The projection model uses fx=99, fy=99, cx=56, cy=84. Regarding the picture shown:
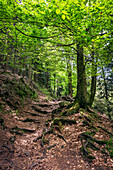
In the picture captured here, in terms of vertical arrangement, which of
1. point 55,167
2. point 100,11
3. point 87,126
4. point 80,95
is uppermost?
point 100,11

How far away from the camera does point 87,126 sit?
6652 millimetres

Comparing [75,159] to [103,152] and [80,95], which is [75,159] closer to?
[103,152]

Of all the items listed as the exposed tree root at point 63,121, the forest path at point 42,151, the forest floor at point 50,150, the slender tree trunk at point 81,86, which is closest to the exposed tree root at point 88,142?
the forest floor at point 50,150

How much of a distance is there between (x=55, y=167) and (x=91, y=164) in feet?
5.32

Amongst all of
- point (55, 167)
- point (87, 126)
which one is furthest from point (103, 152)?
point (55, 167)

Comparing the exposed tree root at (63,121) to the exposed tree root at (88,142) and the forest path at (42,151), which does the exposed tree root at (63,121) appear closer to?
the forest path at (42,151)

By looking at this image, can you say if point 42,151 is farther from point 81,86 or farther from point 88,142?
point 81,86

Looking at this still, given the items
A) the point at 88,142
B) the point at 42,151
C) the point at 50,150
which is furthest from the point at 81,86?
the point at 42,151

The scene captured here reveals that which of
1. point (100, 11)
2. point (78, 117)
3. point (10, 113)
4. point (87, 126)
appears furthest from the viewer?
point (10, 113)

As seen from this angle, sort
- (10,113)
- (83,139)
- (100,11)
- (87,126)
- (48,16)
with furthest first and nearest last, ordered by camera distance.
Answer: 1. (10,113)
2. (87,126)
3. (83,139)
4. (48,16)
5. (100,11)

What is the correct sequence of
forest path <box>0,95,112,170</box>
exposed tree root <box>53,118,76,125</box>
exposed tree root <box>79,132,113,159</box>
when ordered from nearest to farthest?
forest path <box>0,95,112,170</box>, exposed tree root <box>79,132,113,159</box>, exposed tree root <box>53,118,76,125</box>

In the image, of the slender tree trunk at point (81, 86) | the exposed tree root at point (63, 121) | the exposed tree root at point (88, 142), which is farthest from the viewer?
the slender tree trunk at point (81, 86)

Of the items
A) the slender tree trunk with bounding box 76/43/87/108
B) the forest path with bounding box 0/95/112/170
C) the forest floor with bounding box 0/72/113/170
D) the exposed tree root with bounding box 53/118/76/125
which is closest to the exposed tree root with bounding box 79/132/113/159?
the forest floor with bounding box 0/72/113/170

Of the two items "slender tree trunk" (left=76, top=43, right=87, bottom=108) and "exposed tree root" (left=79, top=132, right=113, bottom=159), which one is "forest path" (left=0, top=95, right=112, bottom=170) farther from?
"slender tree trunk" (left=76, top=43, right=87, bottom=108)
